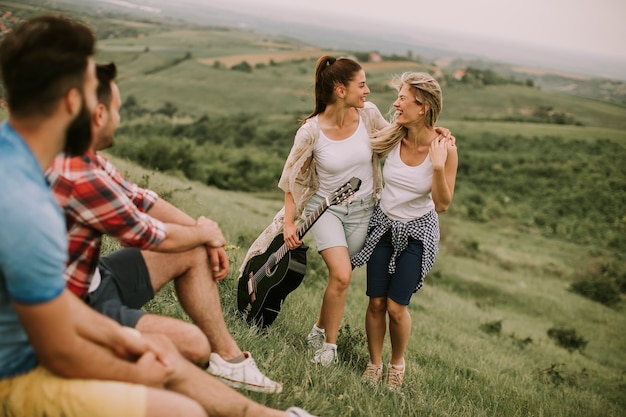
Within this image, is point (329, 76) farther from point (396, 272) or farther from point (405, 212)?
point (396, 272)

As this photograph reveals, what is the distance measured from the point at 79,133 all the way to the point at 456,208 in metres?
32.9

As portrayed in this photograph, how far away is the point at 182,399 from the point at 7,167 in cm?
112

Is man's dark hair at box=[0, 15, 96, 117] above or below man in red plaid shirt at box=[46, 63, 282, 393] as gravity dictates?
above

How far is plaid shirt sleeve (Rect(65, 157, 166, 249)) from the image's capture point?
2568mm

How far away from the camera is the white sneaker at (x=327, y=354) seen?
444 centimetres

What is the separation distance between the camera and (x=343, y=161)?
4.81m

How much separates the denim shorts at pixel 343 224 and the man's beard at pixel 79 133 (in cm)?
275

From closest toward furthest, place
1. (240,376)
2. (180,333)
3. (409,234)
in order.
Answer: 1. (180,333)
2. (240,376)
3. (409,234)

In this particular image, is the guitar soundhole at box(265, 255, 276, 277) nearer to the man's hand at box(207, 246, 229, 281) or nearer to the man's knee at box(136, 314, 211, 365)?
the man's hand at box(207, 246, 229, 281)

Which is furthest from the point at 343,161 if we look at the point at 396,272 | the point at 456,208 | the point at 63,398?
the point at 456,208

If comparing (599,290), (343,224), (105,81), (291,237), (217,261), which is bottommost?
(599,290)

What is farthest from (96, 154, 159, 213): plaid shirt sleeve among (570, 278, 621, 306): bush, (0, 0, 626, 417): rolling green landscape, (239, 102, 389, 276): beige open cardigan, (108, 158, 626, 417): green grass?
(570, 278, 621, 306): bush

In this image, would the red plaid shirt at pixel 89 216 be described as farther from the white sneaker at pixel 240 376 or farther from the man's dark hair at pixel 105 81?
the white sneaker at pixel 240 376

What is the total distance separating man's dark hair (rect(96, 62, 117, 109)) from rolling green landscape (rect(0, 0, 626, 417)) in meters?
0.24
